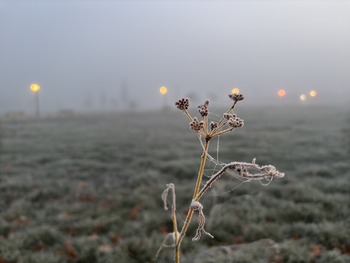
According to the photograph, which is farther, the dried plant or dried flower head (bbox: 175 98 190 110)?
dried flower head (bbox: 175 98 190 110)

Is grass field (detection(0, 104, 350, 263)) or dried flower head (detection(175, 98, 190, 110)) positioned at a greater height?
dried flower head (detection(175, 98, 190, 110))

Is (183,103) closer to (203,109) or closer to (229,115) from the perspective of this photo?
(203,109)

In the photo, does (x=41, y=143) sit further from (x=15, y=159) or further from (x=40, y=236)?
(x=40, y=236)

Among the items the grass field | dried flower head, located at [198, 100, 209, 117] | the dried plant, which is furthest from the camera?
the grass field

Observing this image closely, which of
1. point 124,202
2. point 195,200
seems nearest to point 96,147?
point 124,202

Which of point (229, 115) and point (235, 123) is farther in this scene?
point (229, 115)

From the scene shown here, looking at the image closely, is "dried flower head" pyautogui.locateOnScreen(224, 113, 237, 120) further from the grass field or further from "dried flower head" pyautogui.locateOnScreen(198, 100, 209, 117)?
the grass field

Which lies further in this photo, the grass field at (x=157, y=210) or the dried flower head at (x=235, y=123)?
the grass field at (x=157, y=210)

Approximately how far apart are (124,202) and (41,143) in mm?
14437

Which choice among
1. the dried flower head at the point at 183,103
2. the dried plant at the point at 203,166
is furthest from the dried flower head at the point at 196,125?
the dried flower head at the point at 183,103

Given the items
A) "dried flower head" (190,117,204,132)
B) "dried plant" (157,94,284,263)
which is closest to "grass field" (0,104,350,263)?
"dried plant" (157,94,284,263)

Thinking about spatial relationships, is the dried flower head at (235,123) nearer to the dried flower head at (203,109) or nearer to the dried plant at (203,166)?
the dried plant at (203,166)

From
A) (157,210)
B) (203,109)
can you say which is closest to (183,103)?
(203,109)

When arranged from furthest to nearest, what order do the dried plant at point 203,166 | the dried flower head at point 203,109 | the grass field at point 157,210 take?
the grass field at point 157,210 < the dried flower head at point 203,109 < the dried plant at point 203,166
